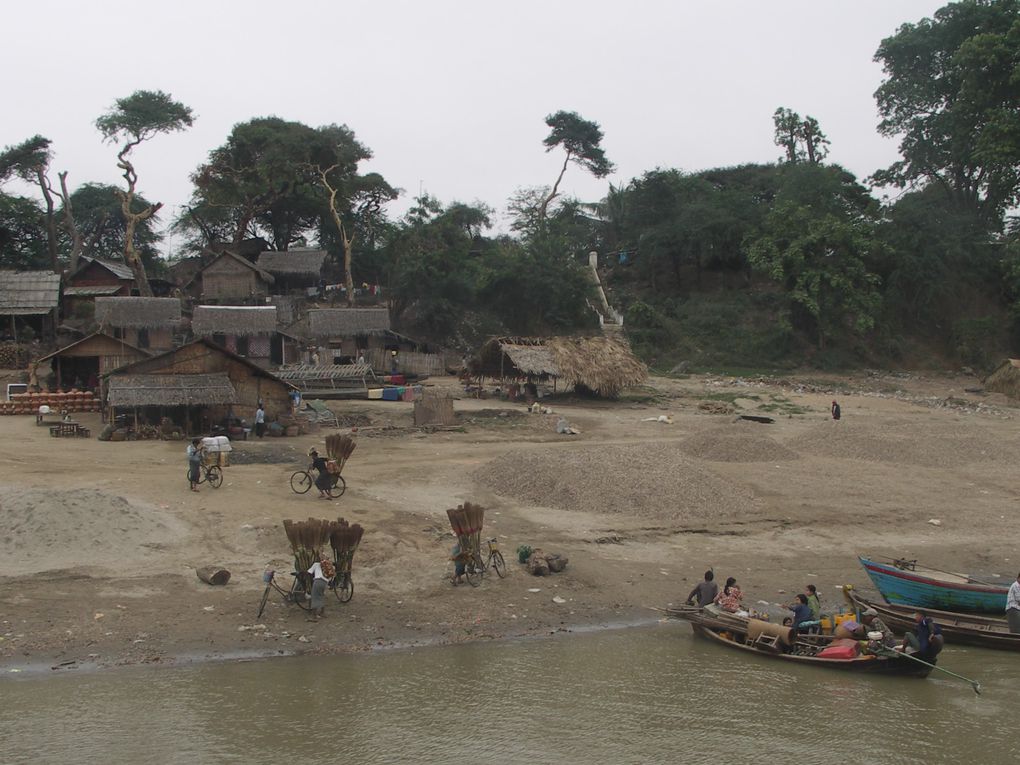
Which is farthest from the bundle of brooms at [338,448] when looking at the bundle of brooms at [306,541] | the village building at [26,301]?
the village building at [26,301]

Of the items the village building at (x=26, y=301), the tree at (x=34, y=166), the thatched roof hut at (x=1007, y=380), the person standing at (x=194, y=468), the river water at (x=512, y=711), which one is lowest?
the river water at (x=512, y=711)

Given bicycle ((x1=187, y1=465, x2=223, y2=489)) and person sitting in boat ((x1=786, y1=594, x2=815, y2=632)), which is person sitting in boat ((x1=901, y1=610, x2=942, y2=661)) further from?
bicycle ((x1=187, y1=465, x2=223, y2=489))

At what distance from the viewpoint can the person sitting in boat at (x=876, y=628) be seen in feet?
43.2

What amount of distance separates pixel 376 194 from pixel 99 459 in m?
39.5

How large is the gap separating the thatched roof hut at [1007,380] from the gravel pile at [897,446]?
1600cm

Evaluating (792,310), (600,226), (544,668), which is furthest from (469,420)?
(600,226)

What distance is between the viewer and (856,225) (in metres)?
52.3

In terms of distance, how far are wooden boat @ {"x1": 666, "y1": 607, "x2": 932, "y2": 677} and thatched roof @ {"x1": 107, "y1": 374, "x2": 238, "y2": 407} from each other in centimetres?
1978

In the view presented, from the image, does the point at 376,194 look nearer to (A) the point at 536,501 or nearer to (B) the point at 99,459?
(B) the point at 99,459

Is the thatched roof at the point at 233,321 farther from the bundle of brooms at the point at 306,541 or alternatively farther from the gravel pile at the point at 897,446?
the bundle of brooms at the point at 306,541

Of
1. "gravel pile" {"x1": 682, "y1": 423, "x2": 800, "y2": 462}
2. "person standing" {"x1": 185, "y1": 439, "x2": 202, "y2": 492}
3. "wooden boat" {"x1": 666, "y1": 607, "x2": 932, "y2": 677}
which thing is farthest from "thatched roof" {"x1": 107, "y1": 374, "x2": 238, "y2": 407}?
"wooden boat" {"x1": 666, "y1": 607, "x2": 932, "y2": 677}

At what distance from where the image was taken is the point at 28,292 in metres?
45.4

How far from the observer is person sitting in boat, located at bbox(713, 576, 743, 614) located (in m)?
14.7

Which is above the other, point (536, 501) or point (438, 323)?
point (438, 323)
